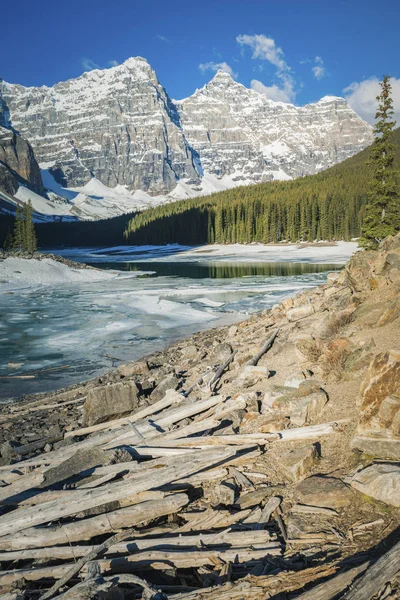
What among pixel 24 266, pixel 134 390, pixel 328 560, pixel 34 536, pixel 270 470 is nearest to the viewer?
pixel 328 560

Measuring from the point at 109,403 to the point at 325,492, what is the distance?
17.5 ft

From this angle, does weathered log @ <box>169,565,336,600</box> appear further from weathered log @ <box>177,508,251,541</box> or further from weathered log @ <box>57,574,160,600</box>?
weathered log @ <box>177,508,251,541</box>

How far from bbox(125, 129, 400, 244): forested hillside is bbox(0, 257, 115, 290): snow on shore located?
67248mm

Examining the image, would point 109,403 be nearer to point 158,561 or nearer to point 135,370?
point 135,370

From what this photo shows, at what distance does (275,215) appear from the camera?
11200 cm

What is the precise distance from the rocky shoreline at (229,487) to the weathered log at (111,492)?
1 centimetres

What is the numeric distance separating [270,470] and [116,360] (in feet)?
36.0

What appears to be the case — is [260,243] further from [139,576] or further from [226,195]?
[139,576]

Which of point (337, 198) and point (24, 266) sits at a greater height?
point (337, 198)

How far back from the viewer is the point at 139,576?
409cm

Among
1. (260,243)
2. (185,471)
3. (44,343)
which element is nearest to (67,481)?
(185,471)

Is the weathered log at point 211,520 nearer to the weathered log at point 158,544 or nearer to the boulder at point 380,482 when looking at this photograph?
the weathered log at point 158,544

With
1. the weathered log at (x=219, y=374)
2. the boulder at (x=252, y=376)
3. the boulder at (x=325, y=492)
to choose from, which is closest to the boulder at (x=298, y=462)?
the boulder at (x=325, y=492)

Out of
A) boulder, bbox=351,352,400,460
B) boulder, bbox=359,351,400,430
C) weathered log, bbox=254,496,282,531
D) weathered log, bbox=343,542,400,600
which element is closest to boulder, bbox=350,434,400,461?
boulder, bbox=351,352,400,460
